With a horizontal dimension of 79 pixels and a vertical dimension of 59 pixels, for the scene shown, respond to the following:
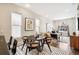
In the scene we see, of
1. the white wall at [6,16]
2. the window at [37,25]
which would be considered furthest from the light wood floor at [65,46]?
the white wall at [6,16]

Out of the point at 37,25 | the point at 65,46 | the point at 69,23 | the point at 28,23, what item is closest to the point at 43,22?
the point at 37,25

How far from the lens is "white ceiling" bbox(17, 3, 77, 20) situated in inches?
93.1

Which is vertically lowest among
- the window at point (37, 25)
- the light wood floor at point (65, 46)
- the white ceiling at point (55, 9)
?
the light wood floor at point (65, 46)

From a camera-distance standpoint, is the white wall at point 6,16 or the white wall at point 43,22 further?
the white wall at point 43,22

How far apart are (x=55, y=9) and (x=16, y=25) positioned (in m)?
0.87

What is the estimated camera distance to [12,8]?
2316mm

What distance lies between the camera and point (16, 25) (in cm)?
242

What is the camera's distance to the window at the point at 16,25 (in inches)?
93.6

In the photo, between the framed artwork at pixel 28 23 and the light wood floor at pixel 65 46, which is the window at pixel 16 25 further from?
the light wood floor at pixel 65 46

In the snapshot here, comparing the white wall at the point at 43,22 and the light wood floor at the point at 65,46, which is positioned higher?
the white wall at the point at 43,22

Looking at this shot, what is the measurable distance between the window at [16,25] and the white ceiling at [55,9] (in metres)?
0.27

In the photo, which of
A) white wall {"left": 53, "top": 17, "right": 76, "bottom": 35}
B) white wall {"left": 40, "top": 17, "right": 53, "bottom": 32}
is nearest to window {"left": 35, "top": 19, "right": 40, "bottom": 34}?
white wall {"left": 40, "top": 17, "right": 53, "bottom": 32}

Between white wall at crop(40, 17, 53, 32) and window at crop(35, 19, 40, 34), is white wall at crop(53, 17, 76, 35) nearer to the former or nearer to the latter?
white wall at crop(40, 17, 53, 32)
